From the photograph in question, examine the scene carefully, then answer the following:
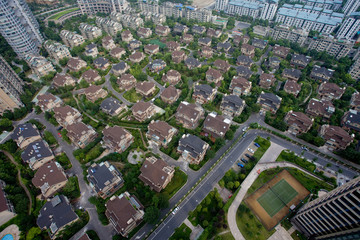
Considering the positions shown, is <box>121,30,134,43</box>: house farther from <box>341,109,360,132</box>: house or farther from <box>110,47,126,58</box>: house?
<box>341,109,360,132</box>: house

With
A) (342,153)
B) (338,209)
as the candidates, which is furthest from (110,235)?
(342,153)

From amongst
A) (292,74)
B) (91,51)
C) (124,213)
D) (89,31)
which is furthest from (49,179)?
(292,74)

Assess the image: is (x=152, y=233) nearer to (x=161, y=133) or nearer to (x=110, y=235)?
(x=110, y=235)

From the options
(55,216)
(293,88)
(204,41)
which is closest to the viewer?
(55,216)

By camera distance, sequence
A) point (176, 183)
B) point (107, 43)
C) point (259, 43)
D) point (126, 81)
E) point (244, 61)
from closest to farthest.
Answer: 1. point (176, 183)
2. point (126, 81)
3. point (244, 61)
4. point (107, 43)
5. point (259, 43)

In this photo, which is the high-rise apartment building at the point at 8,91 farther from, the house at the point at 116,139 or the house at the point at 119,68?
the house at the point at 116,139

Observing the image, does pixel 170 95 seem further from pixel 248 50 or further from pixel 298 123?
pixel 248 50
